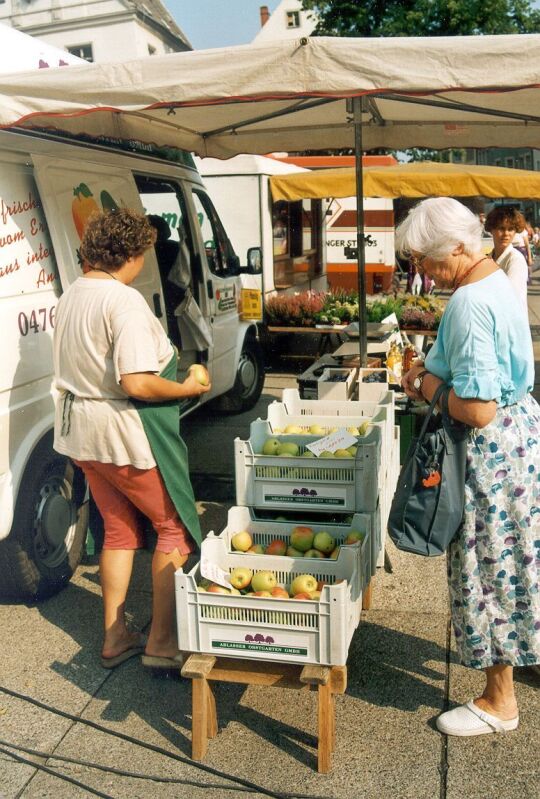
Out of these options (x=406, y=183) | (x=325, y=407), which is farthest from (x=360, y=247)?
A: (x=406, y=183)

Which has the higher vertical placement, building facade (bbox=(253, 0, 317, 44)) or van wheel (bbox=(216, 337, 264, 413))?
building facade (bbox=(253, 0, 317, 44))

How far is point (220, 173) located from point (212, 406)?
3912 millimetres

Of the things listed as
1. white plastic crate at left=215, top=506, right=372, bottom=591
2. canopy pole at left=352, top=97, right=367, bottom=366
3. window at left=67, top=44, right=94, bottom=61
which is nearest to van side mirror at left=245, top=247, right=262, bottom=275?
canopy pole at left=352, top=97, right=367, bottom=366

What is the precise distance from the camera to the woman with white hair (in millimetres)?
2604

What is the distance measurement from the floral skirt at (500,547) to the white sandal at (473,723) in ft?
0.77

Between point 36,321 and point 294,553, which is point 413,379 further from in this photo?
point 36,321

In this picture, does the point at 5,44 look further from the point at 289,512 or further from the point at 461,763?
the point at 461,763

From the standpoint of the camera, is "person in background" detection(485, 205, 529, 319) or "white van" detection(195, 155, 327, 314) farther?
"white van" detection(195, 155, 327, 314)

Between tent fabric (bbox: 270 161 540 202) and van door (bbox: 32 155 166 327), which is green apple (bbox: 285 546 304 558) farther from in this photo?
tent fabric (bbox: 270 161 540 202)

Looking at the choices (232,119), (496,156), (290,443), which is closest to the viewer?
(290,443)

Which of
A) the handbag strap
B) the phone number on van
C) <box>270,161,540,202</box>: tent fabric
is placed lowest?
the handbag strap

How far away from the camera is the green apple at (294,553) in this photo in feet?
10.9

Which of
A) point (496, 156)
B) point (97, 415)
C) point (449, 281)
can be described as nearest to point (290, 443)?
point (97, 415)

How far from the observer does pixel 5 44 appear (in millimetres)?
4035
